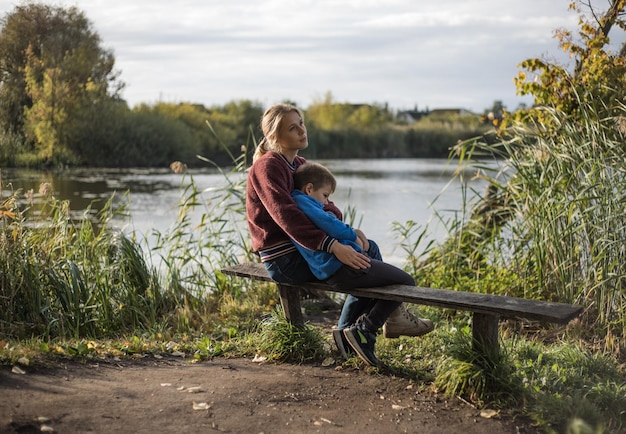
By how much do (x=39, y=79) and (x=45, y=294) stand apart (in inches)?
341

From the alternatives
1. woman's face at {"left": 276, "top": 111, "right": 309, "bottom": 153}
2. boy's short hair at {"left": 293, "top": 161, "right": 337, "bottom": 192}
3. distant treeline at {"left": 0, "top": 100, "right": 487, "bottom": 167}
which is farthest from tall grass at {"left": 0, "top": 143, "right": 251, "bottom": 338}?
distant treeline at {"left": 0, "top": 100, "right": 487, "bottom": 167}

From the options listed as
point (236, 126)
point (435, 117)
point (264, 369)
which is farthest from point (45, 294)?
point (435, 117)

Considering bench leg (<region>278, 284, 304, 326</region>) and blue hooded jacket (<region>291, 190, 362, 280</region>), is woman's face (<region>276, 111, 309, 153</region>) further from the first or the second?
bench leg (<region>278, 284, 304, 326</region>)

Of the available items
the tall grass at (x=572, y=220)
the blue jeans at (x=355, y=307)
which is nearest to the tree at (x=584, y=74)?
the tall grass at (x=572, y=220)

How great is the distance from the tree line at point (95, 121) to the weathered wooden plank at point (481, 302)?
3.40 m

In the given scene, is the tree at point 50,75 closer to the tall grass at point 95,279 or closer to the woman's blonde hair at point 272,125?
the tall grass at point 95,279

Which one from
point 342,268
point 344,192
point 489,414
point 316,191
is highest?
point 316,191

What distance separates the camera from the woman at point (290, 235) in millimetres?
3400

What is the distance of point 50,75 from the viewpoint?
1259 cm

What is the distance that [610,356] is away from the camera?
3900 mm

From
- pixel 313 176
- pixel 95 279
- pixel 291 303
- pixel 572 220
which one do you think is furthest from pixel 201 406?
pixel 572 220

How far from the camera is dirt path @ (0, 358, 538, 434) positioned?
2.78 m

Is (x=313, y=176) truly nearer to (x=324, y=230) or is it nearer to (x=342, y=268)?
(x=324, y=230)

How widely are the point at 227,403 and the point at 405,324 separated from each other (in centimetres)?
98
